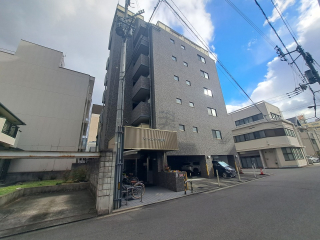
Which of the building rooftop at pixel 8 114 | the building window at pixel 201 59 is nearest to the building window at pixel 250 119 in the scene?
the building window at pixel 201 59

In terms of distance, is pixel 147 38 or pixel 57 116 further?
pixel 57 116

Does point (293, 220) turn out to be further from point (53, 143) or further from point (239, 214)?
point (53, 143)

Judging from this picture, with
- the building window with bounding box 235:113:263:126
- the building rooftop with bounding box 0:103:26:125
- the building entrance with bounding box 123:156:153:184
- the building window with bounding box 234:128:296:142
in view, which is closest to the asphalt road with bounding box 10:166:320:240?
the building entrance with bounding box 123:156:153:184

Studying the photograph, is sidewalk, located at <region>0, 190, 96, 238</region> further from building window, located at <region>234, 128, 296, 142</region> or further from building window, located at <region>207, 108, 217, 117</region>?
building window, located at <region>234, 128, 296, 142</region>

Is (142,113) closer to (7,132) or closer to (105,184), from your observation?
(105,184)

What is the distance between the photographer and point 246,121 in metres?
30.7

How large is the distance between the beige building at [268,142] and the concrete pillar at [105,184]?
22846 millimetres

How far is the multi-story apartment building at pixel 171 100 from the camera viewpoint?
13547mm

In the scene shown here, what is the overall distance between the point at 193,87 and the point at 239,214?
1534 cm

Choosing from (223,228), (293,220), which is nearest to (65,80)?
(223,228)

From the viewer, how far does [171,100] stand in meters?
14.5

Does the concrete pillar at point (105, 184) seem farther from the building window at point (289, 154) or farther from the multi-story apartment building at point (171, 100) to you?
the building window at point (289, 154)

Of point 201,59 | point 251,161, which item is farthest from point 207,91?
point 251,161

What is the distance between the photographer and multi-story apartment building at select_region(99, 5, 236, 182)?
1355cm
